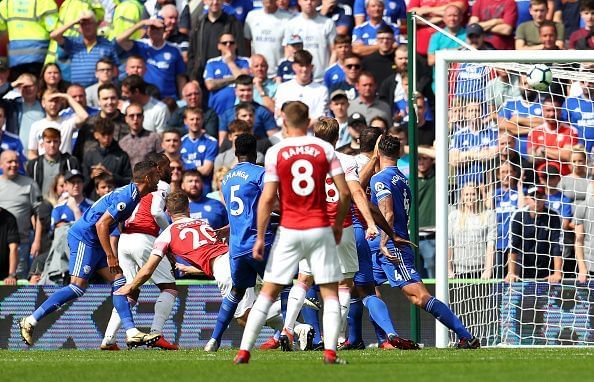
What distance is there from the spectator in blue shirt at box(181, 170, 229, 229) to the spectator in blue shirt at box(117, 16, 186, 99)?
3.45m

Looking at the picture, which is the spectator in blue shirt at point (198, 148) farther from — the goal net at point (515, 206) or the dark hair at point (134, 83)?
the goal net at point (515, 206)

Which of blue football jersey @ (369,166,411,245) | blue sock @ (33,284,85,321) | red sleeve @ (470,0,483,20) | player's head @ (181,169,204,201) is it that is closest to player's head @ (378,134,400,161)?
blue football jersey @ (369,166,411,245)

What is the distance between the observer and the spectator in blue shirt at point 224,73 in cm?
1878

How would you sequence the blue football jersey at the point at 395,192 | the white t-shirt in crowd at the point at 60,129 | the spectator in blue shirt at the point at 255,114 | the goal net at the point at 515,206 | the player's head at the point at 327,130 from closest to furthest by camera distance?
1. the player's head at the point at 327,130
2. the blue football jersey at the point at 395,192
3. the goal net at the point at 515,206
4. the spectator in blue shirt at the point at 255,114
5. the white t-shirt in crowd at the point at 60,129

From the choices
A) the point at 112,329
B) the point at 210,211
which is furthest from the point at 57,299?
the point at 210,211

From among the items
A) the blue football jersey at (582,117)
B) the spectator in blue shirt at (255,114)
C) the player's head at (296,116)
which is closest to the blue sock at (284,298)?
the player's head at (296,116)

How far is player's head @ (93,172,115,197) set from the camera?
631 inches

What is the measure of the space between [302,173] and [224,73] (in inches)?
378

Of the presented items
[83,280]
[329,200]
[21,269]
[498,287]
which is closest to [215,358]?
[329,200]

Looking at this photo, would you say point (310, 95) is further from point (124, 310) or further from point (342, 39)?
point (124, 310)

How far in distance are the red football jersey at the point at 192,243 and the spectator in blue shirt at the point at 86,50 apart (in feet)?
Result: 22.2

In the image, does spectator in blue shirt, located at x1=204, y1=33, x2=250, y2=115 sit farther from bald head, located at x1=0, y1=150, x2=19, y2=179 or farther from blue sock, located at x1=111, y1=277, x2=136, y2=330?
blue sock, located at x1=111, y1=277, x2=136, y2=330

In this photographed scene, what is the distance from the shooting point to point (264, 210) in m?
9.70

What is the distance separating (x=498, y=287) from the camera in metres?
14.3
